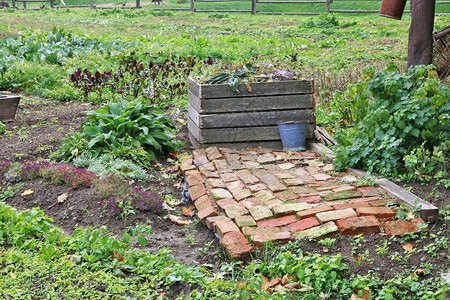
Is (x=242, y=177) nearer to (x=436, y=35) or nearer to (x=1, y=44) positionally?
(x=436, y=35)

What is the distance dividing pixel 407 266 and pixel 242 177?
82.9 inches

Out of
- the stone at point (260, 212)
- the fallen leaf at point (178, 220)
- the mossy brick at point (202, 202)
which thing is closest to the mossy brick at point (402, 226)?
the stone at point (260, 212)

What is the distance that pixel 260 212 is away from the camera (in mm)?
3996

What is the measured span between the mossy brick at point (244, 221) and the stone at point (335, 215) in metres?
0.52

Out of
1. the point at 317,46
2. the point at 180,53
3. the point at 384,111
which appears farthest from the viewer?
the point at 317,46

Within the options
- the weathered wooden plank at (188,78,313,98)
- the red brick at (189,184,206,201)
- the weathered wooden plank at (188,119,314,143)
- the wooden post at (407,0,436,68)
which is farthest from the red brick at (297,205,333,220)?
the wooden post at (407,0,436,68)

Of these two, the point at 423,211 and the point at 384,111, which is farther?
the point at 384,111

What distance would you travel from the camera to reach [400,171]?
4523mm

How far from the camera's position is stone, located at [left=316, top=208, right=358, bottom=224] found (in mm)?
3717

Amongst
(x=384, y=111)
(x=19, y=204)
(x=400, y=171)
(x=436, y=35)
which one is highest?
(x=436, y=35)

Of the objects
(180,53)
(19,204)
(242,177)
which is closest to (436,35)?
(242,177)

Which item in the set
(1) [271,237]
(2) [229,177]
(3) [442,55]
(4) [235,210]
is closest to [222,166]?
(2) [229,177]

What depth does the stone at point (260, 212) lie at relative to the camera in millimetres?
3911

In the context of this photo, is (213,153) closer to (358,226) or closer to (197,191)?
(197,191)
